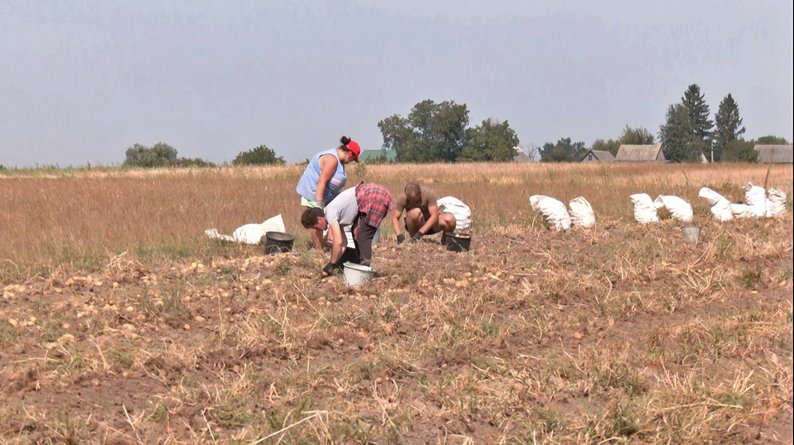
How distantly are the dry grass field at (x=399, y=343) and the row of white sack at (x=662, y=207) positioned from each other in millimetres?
1459

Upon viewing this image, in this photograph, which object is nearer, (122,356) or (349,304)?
(122,356)

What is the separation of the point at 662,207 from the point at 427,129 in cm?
5052

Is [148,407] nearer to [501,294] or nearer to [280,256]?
[501,294]

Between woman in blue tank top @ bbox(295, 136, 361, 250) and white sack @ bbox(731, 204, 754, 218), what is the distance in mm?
6871

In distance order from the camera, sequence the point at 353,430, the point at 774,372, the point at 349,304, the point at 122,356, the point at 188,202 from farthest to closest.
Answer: the point at 188,202 → the point at 349,304 → the point at 122,356 → the point at 774,372 → the point at 353,430

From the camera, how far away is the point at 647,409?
12.4 ft

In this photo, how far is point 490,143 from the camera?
6219 centimetres

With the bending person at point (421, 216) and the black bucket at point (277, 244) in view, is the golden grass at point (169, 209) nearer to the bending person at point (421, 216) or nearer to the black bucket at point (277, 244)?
the black bucket at point (277, 244)

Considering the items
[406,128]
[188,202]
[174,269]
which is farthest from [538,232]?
[406,128]

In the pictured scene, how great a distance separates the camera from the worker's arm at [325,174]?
791 centimetres

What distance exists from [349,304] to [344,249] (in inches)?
→ 40.1

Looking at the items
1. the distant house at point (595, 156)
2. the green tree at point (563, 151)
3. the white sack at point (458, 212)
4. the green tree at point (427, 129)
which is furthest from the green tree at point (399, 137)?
the white sack at point (458, 212)

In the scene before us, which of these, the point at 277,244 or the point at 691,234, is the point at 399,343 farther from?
the point at 691,234

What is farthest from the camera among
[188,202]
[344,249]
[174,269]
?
[188,202]
